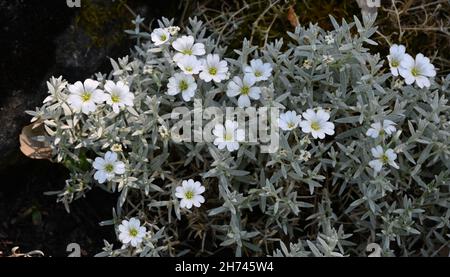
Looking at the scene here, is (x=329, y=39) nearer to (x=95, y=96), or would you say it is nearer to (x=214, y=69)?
(x=214, y=69)

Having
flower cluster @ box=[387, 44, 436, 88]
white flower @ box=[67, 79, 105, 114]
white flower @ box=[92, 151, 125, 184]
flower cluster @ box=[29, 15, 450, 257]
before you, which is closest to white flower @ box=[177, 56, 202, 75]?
flower cluster @ box=[29, 15, 450, 257]

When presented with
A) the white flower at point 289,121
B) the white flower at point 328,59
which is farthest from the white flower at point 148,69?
the white flower at point 328,59

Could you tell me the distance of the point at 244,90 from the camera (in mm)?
3055

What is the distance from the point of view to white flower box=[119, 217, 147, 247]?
296 cm

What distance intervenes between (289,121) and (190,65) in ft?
1.65

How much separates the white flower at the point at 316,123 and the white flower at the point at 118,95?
0.74 m

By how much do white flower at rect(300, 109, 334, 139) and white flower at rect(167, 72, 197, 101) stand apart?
1.63 ft

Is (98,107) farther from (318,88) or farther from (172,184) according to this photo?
(318,88)

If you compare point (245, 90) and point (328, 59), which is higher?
point (328, 59)

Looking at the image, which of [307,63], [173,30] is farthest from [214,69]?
[307,63]

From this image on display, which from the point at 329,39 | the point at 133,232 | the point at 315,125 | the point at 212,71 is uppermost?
the point at 329,39

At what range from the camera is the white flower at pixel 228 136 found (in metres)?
2.87
